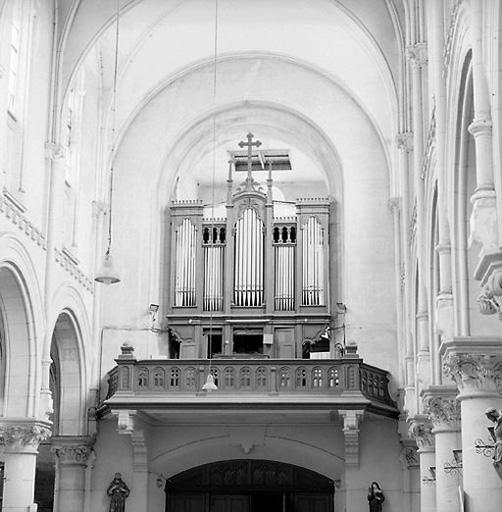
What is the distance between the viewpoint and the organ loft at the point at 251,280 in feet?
99.7

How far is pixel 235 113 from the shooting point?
108 feet

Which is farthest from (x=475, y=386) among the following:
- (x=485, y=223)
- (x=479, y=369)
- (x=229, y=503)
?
(x=229, y=503)

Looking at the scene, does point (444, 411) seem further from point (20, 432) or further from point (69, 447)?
point (69, 447)

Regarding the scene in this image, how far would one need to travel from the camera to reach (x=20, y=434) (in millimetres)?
23844

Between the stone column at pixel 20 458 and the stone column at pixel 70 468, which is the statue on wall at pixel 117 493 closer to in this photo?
the stone column at pixel 70 468

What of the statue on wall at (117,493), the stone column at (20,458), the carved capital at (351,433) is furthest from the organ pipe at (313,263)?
the stone column at (20,458)

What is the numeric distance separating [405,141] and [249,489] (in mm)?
11254

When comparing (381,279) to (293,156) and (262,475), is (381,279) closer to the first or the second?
(262,475)

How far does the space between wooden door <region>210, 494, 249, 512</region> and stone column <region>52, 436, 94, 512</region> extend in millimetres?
3824

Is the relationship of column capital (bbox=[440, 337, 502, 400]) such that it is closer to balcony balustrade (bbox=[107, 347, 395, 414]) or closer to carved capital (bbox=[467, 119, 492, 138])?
carved capital (bbox=[467, 119, 492, 138])

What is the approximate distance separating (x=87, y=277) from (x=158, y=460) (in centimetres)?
540

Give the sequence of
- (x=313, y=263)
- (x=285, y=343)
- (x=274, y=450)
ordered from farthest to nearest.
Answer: (x=313, y=263), (x=285, y=343), (x=274, y=450)

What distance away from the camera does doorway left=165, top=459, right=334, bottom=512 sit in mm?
30359

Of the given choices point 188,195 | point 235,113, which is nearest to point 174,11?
point 235,113
